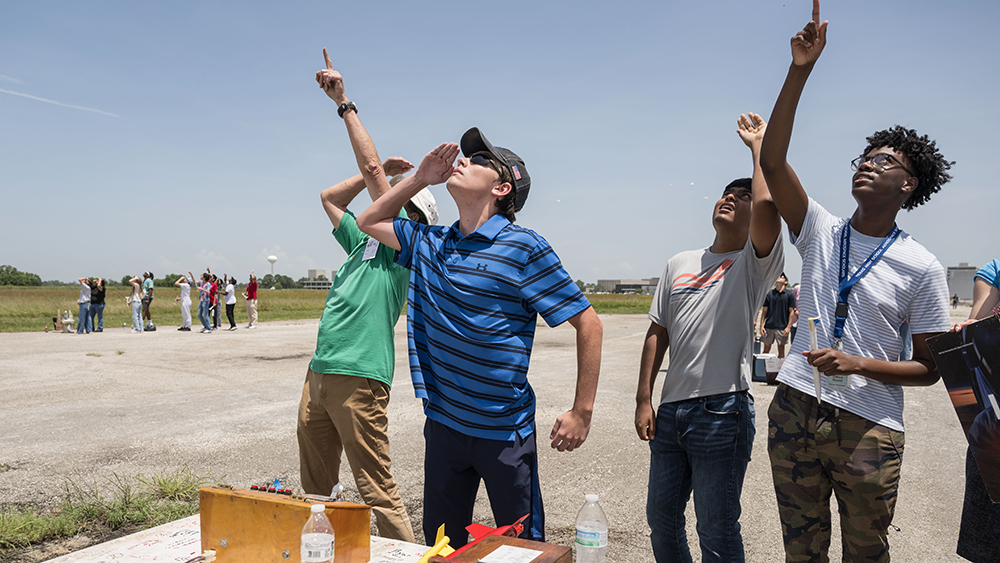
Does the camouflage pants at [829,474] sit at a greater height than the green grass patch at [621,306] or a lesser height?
greater

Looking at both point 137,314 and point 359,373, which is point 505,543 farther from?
point 137,314

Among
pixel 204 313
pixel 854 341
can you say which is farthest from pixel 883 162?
pixel 204 313

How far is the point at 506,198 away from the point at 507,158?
19cm

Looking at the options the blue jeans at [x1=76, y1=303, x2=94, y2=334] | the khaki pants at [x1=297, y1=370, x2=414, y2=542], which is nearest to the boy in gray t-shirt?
the khaki pants at [x1=297, y1=370, x2=414, y2=542]

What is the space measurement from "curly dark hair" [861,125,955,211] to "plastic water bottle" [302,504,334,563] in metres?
2.72

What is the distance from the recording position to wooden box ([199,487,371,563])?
2021 millimetres

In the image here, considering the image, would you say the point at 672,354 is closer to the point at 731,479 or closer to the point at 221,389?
the point at 731,479

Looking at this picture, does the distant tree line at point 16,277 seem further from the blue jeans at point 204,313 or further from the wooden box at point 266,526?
the wooden box at point 266,526

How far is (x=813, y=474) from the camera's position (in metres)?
2.52

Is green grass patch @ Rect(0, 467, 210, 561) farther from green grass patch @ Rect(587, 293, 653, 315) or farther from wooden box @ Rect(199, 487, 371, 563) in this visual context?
green grass patch @ Rect(587, 293, 653, 315)

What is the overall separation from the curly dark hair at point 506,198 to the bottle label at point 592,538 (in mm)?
1399

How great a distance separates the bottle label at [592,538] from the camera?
2.05 meters

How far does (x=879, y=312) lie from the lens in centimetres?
250

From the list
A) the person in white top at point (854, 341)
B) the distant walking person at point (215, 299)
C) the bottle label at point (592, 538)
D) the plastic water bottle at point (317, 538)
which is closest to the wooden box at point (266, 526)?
the plastic water bottle at point (317, 538)
